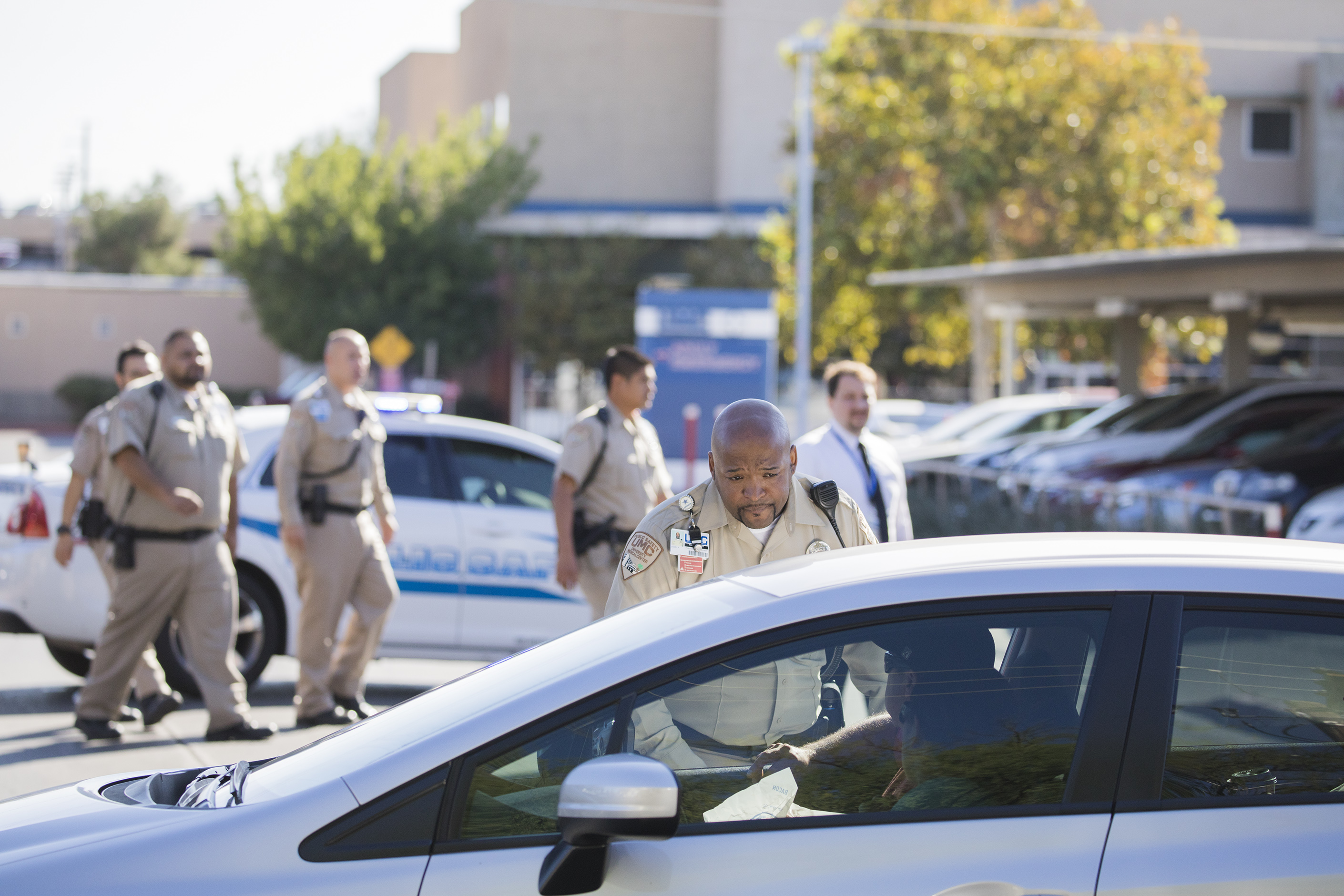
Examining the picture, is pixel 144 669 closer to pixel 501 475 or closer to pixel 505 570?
pixel 505 570

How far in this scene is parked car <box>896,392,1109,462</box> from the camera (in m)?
15.3

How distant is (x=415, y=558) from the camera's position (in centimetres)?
744

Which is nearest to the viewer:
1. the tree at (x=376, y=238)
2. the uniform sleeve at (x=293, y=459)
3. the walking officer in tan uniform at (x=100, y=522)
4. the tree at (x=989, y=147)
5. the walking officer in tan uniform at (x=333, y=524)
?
the walking officer in tan uniform at (x=100, y=522)

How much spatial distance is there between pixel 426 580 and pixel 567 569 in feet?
5.82

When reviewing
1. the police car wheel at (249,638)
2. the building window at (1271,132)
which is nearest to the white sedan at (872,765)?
the police car wheel at (249,638)

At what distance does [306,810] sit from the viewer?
7.56ft

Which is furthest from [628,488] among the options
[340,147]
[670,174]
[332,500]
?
[670,174]

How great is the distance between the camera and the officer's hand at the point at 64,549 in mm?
6070

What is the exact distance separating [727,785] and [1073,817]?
0.59 metres

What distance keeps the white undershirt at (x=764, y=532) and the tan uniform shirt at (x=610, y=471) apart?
2.57 m

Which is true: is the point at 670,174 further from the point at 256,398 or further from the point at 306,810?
the point at 306,810

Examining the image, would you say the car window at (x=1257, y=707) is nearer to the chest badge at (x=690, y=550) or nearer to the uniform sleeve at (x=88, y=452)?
the chest badge at (x=690, y=550)

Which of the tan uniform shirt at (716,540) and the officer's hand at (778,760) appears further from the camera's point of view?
the tan uniform shirt at (716,540)

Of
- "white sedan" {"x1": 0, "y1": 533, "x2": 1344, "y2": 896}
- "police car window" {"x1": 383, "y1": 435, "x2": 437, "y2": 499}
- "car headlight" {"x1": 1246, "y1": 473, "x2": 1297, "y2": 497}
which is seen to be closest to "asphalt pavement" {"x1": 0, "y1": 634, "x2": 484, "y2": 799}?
"police car window" {"x1": 383, "y1": 435, "x2": 437, "y2": 499}
